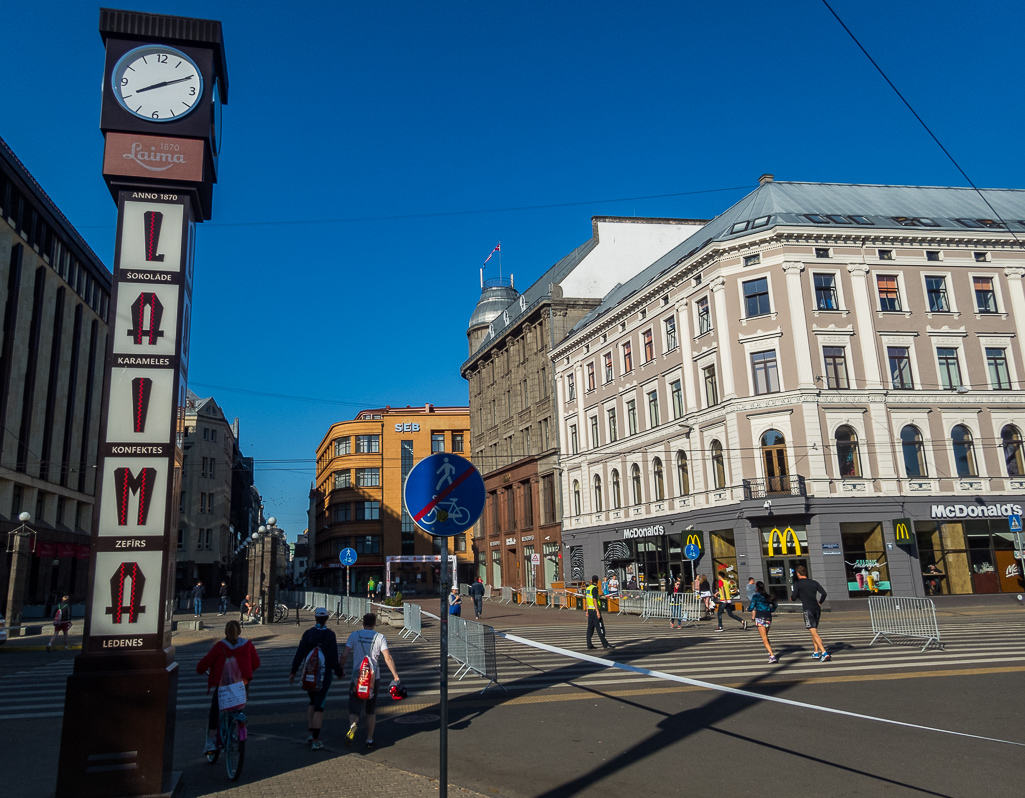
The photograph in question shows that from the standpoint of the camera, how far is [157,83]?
8188mm

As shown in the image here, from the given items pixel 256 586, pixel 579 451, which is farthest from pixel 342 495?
pixel 256 586

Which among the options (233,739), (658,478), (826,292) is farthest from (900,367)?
(233,739)

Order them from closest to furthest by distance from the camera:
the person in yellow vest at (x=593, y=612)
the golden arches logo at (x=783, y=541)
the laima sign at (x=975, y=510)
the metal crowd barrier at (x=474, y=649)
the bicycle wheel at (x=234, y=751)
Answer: the bicycle wheel at (x=234, y=751)
the metal crowd barrier at (x=474, y=649)
the person in yellow vest at (x=593, y=612)
the golden arches logo at (x=783, y=541)
the laima sign at (x=975, y=510)

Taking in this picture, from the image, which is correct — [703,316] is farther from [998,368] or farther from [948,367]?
[998,368]

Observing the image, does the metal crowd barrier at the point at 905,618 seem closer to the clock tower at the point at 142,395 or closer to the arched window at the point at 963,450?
the arched window at the point at 963,450

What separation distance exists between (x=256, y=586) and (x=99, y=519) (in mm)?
29572

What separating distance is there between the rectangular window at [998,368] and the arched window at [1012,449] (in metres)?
1.83

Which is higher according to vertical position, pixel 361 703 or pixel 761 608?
pixel 761 608

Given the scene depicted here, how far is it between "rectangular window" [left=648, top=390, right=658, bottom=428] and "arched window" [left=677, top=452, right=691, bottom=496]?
274 cm

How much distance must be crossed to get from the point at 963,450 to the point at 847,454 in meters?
5.30

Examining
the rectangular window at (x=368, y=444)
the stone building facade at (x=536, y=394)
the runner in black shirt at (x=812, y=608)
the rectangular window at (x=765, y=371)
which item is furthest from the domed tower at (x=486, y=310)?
the runner in black shirt at (x=812, y=608)

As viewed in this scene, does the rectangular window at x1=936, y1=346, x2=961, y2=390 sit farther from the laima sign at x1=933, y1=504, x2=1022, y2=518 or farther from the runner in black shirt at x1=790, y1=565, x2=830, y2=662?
the runner in black shirt at x1=790, y1=565, x2=830, y2=662

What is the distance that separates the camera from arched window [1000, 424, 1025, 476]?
32156mm

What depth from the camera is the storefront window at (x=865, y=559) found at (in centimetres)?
3033
